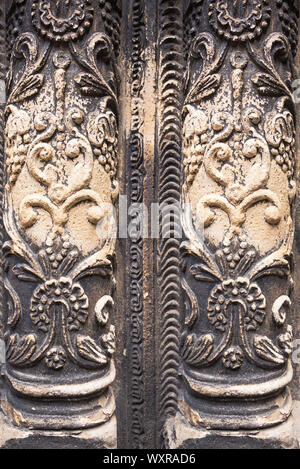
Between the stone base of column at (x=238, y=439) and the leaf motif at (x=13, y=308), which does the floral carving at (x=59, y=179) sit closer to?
the leaf motif at (x=13, y=308)

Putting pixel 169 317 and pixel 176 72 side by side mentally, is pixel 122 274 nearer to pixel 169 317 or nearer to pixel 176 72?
pixel 169 317

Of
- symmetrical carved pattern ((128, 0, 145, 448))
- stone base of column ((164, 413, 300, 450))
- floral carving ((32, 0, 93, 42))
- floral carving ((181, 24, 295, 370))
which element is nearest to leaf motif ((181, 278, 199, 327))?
floral carving ((181, 24, 295, 370))

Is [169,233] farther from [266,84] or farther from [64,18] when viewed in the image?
[64,18]

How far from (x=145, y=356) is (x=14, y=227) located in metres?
0.40

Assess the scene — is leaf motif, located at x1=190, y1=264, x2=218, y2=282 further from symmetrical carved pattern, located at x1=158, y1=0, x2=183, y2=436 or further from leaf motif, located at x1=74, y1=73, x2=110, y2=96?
leaf motif, located at x1=74, y1=73, x2=110, y2=96

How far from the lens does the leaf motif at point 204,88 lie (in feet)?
3.74

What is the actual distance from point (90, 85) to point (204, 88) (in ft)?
0.78

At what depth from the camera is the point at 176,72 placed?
121cm

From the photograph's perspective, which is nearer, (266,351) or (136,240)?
(266,351)

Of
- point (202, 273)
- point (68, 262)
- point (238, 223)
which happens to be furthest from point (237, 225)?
point (68, 262)

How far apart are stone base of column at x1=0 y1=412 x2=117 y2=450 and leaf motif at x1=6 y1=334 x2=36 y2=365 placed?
0.14 m

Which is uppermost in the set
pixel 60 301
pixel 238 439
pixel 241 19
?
pixel 241 19

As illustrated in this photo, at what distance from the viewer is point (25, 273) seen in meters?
1.13

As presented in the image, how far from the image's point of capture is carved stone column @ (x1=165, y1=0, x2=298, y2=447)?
3.64ft
